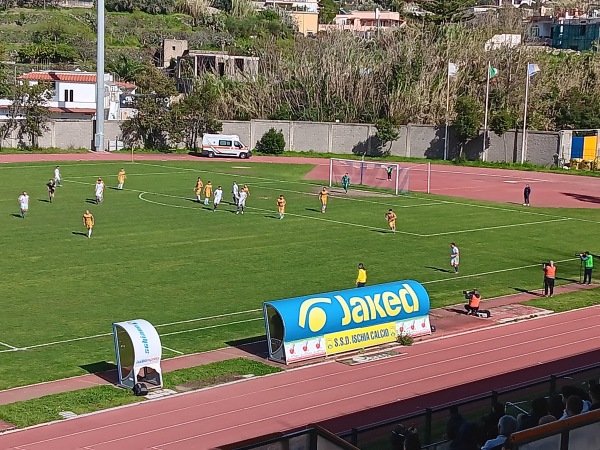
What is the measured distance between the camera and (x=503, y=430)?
11.4 m

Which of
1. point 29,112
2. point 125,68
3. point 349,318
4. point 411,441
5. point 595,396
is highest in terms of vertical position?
point 125,68

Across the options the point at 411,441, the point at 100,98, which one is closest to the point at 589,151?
the point at 100,98

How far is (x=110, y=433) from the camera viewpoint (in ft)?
67.7

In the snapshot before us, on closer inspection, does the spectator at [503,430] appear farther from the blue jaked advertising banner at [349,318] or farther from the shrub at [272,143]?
the shrub at [272,143]

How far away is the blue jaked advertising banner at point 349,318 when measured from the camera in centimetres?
2656

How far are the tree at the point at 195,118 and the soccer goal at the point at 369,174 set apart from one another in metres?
21.2

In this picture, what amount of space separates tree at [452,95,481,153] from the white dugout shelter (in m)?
62.7

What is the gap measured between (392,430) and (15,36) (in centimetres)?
15391

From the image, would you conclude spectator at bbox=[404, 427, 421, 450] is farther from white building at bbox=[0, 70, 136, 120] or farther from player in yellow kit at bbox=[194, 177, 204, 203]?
white building at bbox=[0, 70, 136, 120]

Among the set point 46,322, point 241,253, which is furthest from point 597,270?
point 46,322

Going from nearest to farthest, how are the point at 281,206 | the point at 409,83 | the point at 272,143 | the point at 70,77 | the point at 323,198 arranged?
1. the point at 281,206
2. the point at 323,198
3. the point at 272,143
4. the point at 409,83
5. the point at 70,77

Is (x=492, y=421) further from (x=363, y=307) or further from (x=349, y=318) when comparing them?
(x=363, y=307)

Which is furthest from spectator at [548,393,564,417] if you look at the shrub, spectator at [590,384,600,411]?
the shrub

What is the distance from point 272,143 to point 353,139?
7.51 meters
